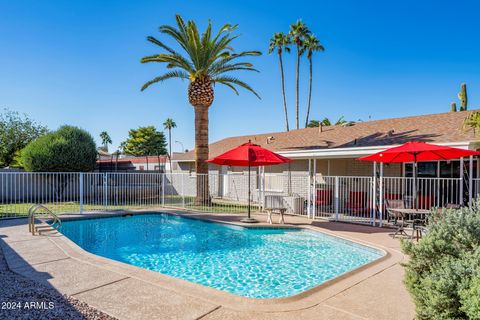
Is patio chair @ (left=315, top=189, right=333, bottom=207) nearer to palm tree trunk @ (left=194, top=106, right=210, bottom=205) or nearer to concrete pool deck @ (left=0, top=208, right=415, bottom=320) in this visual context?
palm tree trunk @ (left=194, top=106, right=210, bottom=205)

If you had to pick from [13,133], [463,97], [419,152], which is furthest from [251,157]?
[13,133]

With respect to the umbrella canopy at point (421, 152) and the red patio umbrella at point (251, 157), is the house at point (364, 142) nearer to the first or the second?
the umbrella canopy at point (421, 152)

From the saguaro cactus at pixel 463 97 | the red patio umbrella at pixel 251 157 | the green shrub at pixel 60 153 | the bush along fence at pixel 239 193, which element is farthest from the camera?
the saguaro cactus at pixel 463 97

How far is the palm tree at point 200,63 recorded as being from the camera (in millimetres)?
17688

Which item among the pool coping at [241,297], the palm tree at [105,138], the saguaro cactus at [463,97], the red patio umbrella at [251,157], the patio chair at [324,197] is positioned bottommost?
the pool coping at [241,297]

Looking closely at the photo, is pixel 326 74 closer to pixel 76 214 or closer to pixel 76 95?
pixel 76 95

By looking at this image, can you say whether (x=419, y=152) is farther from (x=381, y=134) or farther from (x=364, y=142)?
(x=381, y=134)

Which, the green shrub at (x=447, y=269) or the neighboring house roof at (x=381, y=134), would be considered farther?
the neighboring house roof at (x=381, y=134)

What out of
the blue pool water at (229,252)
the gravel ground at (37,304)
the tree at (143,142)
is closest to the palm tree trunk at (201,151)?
the blue pool water at (229,252)

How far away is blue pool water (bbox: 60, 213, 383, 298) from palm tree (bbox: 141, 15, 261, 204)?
5601mm

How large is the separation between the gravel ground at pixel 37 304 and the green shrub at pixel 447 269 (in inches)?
157

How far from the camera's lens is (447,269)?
3266mm

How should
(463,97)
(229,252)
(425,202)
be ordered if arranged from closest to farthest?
1. (229,252)
2. (425,202)
3. (463,97)

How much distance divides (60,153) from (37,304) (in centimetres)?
1984
